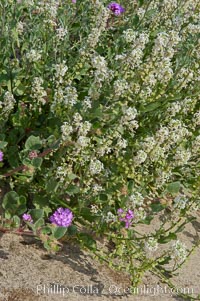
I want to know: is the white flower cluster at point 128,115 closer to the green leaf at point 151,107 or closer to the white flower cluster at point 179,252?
the green leaf at point 151,107

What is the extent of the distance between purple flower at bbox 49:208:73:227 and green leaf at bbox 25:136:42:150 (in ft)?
1.42

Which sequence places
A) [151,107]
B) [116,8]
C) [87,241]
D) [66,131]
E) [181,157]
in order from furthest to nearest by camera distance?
1. [116,8]
2. [151,107]
3. [181,157]
4. [87,241]
5. [66,131]

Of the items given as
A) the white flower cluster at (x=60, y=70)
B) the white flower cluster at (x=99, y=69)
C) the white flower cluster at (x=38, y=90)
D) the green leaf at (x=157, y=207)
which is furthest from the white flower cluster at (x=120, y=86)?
the green leaf at (x=157, y=207)

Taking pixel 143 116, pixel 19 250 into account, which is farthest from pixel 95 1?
pixel 19 250

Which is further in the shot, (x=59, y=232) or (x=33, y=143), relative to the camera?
(x=33, y=143)

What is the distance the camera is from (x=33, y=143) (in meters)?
3.88

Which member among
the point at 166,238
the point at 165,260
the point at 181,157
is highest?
the point at 181,157

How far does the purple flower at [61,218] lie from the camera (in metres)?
3.71

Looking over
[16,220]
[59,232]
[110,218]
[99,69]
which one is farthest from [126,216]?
[99,69]

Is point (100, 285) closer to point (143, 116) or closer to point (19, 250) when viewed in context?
point (19, 250)

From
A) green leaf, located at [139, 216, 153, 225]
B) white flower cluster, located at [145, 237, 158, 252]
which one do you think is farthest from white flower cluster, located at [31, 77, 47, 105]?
white flower cluster, located at [145, 237, 158, 252]

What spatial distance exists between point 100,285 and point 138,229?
720 millimetres

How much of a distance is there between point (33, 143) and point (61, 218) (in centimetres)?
53

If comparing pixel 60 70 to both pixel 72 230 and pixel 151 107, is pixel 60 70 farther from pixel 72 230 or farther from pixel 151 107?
pixel 72 230
